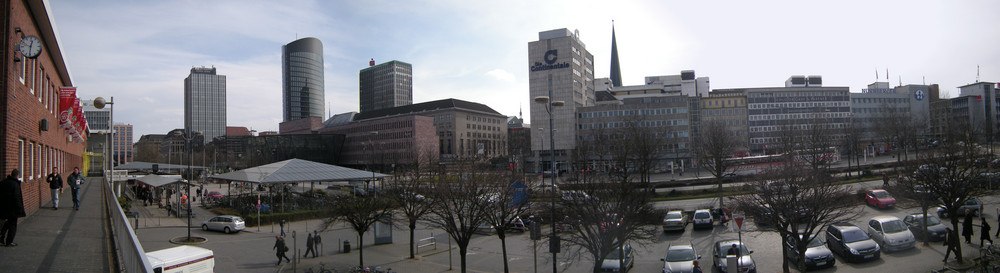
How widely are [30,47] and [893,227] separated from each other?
29435mm

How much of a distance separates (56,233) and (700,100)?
97.7 m

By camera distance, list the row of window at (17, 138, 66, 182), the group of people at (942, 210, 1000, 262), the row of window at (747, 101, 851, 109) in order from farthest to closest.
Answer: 1. the row of window at (747, 101, 851, 109)
2. the group of people at (942, 210, 1000, 262)
3. the row of window at (17, 138, 66, 182)

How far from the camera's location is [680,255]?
61.6ft

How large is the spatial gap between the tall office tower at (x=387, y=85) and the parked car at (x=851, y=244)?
573 feet

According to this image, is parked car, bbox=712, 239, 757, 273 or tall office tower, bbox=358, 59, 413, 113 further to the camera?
tall office tower, bbox=358, 59, 413, 113

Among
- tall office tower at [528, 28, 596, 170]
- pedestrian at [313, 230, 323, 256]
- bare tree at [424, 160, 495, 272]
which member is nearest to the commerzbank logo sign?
tall office tower at [528, 28, 596, 170]

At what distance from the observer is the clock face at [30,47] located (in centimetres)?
1183

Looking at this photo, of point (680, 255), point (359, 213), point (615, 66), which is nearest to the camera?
point (680, 255)

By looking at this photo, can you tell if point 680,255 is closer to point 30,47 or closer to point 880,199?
point 880,199

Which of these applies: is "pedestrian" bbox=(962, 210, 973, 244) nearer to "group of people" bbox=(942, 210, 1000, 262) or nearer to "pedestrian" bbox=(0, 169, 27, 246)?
"group of people" bbox=(942, 210, 1000, 262)

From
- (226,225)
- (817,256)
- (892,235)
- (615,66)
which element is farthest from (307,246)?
(615,66)

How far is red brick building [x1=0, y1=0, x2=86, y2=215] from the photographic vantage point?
11109mm

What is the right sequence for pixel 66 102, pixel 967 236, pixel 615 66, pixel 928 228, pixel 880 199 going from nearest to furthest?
pixel 967 236 → pixel 66 102 → pixel 928 228 → pixel 880 199 → pixel 615 66

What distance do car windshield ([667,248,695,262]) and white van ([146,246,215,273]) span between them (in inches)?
625
